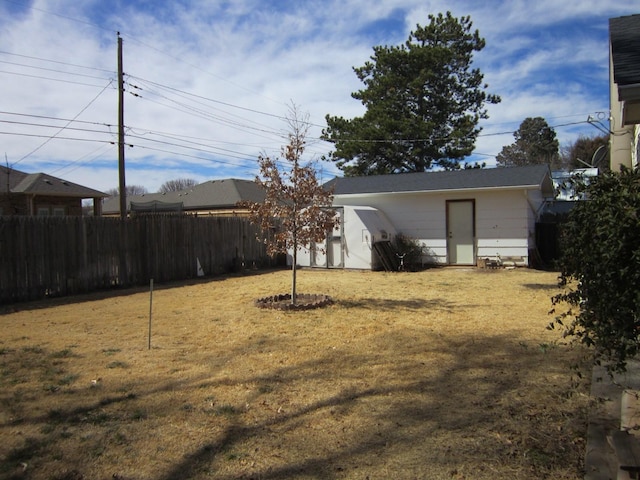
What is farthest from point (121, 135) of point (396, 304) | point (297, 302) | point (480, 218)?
point (480, 218)

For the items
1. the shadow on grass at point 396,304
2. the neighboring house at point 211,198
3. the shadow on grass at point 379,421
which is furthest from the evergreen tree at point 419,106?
the shadow on grass at point 379,421

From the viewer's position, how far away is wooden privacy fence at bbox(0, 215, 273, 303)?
10266mm

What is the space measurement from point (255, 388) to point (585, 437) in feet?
9.50

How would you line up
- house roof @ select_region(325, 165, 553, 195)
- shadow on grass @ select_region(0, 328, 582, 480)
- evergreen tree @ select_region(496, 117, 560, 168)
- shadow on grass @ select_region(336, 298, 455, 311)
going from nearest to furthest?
shadow on grass @ select_region(0, 328, 582, 480) → shadow on grass @ select_region(336, 298, 455, 311) → house roof @ select_region(325, 165, 553, 195) → evergreen tree @ select_region(496, 117, 560, 168)

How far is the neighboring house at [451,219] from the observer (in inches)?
622

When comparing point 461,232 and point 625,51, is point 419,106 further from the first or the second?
point 625,51

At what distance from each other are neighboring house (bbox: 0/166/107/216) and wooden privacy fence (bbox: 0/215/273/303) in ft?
32.6

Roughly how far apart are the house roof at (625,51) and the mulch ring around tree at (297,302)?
611cm

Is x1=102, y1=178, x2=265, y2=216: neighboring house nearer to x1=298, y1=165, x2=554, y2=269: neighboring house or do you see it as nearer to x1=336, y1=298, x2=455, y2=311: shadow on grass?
x1=298, y1=165, x2=554, y2=269: neighboring house

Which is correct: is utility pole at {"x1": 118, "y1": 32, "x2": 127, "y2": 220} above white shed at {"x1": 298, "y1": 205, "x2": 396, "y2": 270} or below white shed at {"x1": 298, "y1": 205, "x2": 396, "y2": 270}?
above

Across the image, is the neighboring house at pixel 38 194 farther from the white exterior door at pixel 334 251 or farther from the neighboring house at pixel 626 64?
the neighboring house at pixel 626 64

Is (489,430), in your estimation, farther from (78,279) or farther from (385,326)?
(78,279)

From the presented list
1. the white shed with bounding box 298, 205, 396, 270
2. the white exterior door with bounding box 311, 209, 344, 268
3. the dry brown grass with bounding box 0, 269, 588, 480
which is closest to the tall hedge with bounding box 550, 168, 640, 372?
the dry brown grass with bounding box 0, 269, 588, 480

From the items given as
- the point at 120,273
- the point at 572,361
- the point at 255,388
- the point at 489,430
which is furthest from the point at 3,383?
the point at 120,273
